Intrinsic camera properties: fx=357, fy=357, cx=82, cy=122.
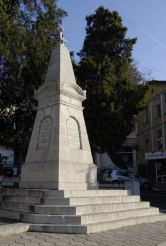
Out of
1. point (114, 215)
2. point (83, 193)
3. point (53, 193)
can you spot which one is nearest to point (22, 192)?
point (53, 193)

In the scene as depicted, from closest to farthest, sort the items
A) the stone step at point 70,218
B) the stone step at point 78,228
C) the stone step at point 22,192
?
1. the stone step at point 78,228
2. the stone step at point 70,218
3. the stone step at point 22,192

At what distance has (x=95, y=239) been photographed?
757cm

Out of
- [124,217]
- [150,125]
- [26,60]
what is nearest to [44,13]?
[26,60]

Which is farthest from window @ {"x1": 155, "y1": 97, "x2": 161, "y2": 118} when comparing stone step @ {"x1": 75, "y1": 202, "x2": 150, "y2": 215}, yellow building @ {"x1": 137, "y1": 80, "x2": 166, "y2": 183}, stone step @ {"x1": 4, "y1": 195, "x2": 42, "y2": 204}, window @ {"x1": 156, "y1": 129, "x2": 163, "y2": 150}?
stone step @ {"x1": 4, "y1": 195, "x2": 42, "y2": 204}

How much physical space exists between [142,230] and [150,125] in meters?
27.9

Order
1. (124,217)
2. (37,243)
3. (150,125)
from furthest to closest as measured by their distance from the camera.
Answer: (150,125) → (124,217) → (37,243)

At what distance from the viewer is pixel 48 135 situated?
11.4 m

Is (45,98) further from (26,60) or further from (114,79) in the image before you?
(114,79)

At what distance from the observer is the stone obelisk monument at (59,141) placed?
10844 millimetres

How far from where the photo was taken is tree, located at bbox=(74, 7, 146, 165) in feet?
68.8

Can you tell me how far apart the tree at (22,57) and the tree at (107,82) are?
3.86 m

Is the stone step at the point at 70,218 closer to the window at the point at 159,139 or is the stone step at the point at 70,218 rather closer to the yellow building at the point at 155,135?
the yellow building at the point at 155,135

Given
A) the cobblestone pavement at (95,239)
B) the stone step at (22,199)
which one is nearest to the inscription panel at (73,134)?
the stone step at (22,199)

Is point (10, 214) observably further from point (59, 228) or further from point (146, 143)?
point (146, 143)
